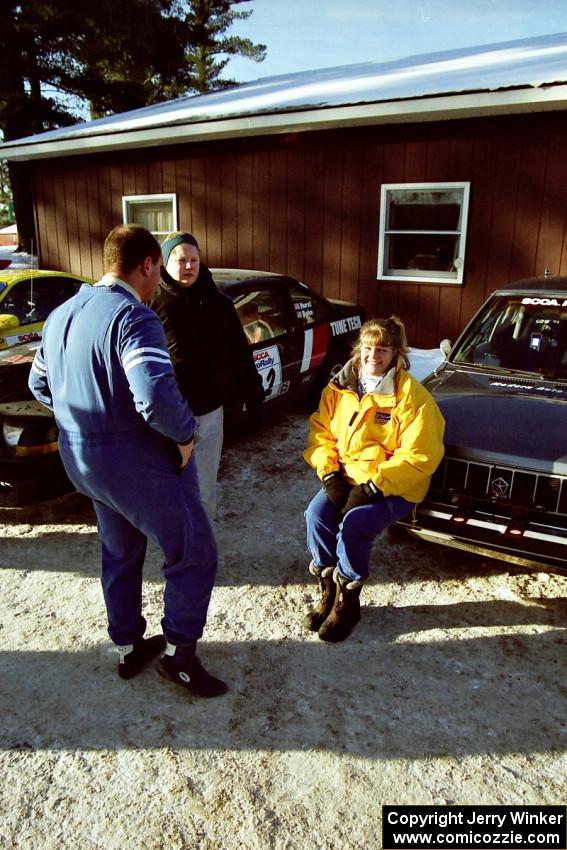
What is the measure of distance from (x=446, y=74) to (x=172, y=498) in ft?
29.4

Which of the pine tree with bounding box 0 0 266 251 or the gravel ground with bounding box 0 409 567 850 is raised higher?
the pine tree with bounding box 0 0 266 251

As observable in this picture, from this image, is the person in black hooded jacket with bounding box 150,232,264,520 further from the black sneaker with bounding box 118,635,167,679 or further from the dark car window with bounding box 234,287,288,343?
the dark car window with bounding box 234,287,288,343

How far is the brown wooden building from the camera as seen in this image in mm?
8047

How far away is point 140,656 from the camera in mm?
2910

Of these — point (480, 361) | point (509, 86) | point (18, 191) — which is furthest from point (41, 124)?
point (480, 361)

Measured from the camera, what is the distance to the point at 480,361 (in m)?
4.38

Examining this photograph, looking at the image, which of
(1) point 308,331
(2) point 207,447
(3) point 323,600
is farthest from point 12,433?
(1) point 308,331

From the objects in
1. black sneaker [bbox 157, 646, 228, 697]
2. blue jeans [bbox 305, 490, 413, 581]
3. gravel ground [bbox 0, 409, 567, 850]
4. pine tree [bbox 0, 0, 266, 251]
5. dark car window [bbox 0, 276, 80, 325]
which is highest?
pine tree [bbox 0, 0, 266, 251]

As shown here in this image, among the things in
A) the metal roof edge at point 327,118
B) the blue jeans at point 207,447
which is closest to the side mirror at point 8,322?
the blue jeans at point 207,447

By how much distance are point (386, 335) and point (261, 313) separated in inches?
108

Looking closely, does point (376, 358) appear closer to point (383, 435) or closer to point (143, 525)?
point (383, 435)

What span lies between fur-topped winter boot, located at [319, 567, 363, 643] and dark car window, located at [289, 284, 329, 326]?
363cm

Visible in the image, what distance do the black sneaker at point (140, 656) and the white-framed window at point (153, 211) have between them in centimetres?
947

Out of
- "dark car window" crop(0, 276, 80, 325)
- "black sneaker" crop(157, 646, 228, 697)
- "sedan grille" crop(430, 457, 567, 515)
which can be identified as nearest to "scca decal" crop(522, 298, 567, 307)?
"sedan grille" crop(430, 457, 567, 515)
